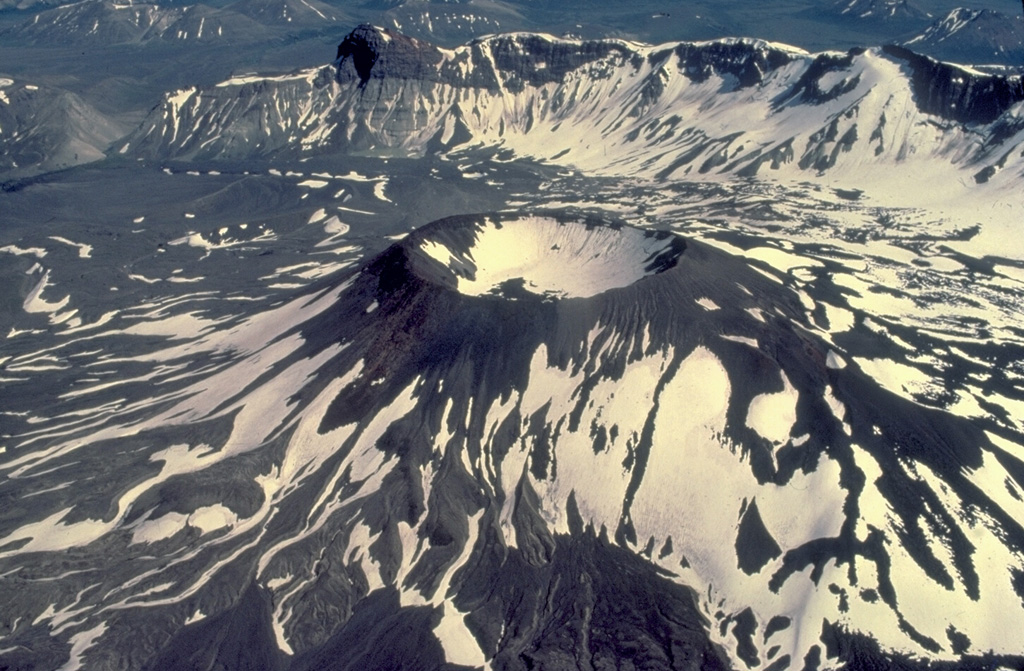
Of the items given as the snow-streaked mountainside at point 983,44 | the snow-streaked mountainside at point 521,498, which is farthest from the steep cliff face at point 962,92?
the snow-streaked mountainside at point 983,44

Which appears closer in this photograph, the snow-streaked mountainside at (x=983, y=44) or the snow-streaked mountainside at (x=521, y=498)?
the snow-streaked mountainside at (x=521, y=498)

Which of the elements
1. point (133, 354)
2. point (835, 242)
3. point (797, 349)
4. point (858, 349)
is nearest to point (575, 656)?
point (797, 349)

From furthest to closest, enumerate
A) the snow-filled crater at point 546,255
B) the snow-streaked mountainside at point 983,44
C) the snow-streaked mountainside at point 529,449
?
the snow-streaked mountainside at point 983,44 < the snow-filled crater at point 546,255 < the snow-streaked mountainside at point 529,449

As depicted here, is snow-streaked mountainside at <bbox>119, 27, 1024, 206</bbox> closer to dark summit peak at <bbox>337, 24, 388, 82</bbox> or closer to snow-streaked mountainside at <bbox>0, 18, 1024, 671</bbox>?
dark summit peak at <bbox>337, 24, 388, 82</bbox>

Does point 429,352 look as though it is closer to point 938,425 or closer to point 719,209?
point 938,425

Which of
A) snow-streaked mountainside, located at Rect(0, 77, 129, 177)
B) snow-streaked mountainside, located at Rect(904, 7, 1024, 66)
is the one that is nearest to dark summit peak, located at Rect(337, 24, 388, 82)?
snow-streaked mountainside, located at Rect(0, 77, 129, 177)

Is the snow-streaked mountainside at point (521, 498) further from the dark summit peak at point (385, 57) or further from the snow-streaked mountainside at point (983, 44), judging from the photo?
the snow-streaked mountainside at point (983, 44)
